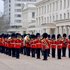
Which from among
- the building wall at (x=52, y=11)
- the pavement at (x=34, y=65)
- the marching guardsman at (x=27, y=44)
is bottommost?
the pavement at (x=34, y=65)

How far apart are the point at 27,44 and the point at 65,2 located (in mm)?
51117

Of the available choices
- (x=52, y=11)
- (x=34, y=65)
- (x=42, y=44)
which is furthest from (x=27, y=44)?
(x=52, y=11)

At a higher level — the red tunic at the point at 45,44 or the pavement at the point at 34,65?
the red tunic at the point at 45,44

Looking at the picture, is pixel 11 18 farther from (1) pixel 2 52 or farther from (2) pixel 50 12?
(1) pixel 2 52

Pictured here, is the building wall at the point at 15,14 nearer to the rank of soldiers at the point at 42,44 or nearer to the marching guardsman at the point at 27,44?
the marching guardsman at the point at 27,44

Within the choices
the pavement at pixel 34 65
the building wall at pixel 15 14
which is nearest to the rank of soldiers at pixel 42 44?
the pavement at pixel 34 65

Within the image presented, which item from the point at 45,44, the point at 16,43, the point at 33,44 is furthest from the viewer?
the point at 33,44

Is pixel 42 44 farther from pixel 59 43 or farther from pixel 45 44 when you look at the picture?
pixel 59 43

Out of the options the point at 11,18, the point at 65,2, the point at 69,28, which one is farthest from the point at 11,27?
the point at 69,28

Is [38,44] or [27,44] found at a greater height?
[38,44]

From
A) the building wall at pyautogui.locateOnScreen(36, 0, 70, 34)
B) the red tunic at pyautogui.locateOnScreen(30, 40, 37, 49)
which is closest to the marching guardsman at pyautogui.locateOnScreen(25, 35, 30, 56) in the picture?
the red tunic at pyautogui.locateOnScreen(30, 40, 37, 49)

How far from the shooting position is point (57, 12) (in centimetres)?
8406

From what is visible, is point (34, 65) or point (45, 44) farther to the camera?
point (45, 44)

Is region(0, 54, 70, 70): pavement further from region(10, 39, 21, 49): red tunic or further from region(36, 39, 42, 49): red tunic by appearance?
region(10, 39, 21, 49): red tunic
